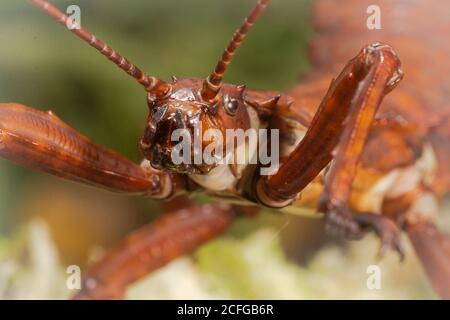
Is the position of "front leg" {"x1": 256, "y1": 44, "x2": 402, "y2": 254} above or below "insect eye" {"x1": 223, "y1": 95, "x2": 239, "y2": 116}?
below

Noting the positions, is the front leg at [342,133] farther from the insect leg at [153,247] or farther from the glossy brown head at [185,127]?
the insect leg at [153,247]

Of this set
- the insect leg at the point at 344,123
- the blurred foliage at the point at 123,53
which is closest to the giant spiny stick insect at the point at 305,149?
the insect leg at the point at 344,123

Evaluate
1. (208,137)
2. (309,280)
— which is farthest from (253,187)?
(309,280)

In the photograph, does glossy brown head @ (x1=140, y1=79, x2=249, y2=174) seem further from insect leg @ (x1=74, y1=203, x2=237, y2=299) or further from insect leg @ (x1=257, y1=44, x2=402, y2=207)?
insect leg @ (x1=74, y1=203, x2=237, y2=299)

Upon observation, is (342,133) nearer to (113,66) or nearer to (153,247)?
(153,247)

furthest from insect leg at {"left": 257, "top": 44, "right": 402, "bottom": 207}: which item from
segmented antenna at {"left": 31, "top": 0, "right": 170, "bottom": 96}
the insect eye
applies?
segmented antenna at {"left": 31, "top": 0, "right": 170, "bottom": 96}

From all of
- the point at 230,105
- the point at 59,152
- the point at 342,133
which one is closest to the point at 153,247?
the point at 59,152

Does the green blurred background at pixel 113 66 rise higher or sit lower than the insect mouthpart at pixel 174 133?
higher
